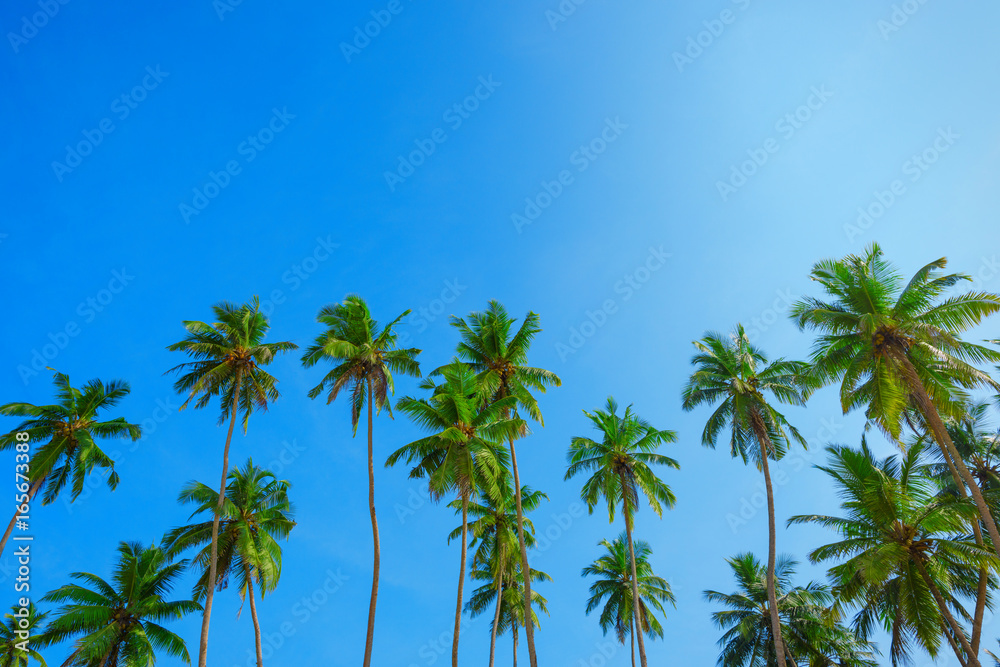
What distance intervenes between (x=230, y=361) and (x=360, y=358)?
6.87m

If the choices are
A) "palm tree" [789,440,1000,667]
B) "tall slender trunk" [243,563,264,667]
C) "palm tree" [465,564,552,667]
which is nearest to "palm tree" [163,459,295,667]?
"tall slender trunk" [243,563,264,667]

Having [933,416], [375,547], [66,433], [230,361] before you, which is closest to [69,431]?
[66,433]

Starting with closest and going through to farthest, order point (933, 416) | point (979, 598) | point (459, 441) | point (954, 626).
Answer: point (933, 416) → point (954, 626) → point (979, 598) → point (459, 441)

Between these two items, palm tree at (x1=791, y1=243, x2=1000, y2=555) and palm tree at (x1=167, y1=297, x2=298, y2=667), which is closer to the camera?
palm tree at (x1=791, y1=243, x2=1000, y2=555)

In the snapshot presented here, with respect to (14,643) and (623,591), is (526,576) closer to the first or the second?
(623,591)

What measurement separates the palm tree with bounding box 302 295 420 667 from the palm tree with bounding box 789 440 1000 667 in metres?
19.3

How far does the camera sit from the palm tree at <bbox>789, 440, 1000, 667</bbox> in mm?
20984

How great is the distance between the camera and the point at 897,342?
21922mm

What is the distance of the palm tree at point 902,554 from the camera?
20984 mm

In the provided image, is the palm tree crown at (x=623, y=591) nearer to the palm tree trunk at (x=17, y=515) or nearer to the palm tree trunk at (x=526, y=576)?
the palm tree trunk at (x=526, y=576)

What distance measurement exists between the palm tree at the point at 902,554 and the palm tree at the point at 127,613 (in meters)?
29.7

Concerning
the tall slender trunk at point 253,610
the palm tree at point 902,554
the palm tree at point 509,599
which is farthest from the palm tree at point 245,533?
the palm tree at point 902,554

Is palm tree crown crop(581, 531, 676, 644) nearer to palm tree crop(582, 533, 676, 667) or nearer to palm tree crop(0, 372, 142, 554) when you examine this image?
palm tree crop(582, 533, 676, 667)

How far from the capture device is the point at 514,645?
122 ft
